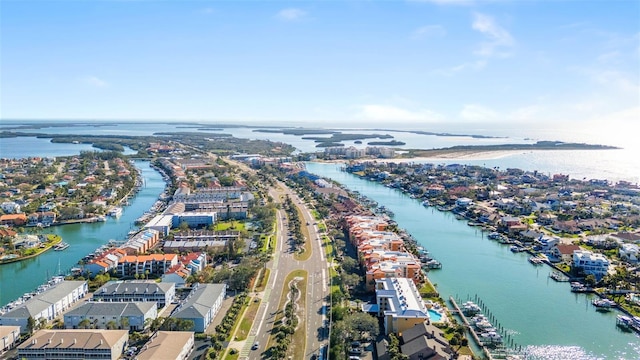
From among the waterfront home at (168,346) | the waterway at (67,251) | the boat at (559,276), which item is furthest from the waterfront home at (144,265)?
the boat at (559,276)

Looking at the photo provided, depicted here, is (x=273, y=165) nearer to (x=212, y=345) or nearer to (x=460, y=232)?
(x=460, y=232)

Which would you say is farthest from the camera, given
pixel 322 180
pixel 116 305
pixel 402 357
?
pixel 322 180

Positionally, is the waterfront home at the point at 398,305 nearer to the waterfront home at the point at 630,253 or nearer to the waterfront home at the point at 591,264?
the waterfront home at the point at 591,264

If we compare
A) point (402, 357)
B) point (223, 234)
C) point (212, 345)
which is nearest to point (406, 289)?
point (402, 357)

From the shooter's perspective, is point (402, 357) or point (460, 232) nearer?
point (402, 357)

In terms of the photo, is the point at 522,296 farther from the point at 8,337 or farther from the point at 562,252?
the point at 8,337

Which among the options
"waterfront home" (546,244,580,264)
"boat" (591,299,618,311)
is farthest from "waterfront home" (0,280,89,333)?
"waterfront home" (546,244,580,264)

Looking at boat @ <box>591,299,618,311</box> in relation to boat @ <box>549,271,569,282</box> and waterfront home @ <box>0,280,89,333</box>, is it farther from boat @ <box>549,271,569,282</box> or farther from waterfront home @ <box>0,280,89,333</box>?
waterfront home @ <box>0,280,89,333</box>
